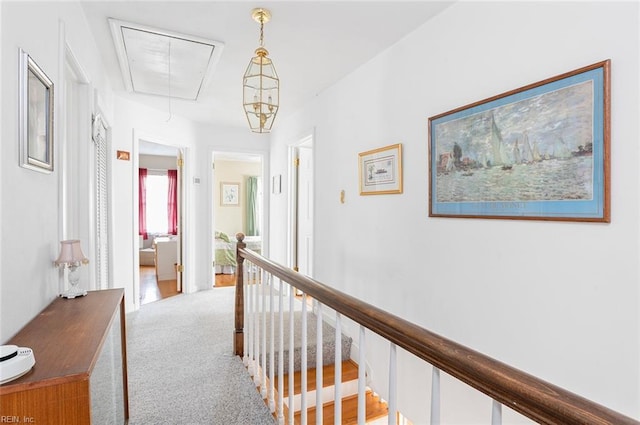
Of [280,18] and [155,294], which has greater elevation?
[280,18]

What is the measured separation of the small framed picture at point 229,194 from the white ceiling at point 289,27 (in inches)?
192

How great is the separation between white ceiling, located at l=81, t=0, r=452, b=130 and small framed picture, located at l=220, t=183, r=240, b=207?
4880 mm

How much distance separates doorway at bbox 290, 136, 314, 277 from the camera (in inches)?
174

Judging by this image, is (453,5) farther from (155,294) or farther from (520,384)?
(155,294)

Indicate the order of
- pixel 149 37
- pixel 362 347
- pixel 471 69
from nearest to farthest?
pixel 362 347 < pixel 471 69 < pixel 149 37

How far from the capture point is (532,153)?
5.17 feet

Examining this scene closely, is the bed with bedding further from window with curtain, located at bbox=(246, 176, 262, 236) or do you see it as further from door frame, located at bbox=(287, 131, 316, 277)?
window with curtain, located at bbox=(246, 176, 262, 236)

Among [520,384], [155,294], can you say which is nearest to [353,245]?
[520,384]

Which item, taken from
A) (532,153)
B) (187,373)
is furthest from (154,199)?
(532,153)

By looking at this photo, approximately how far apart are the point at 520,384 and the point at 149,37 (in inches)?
111

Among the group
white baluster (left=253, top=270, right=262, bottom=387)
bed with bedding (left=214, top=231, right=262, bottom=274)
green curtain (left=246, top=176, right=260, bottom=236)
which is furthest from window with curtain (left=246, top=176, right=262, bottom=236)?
white baluster (left=253, top=270, right=262, bottom=387)

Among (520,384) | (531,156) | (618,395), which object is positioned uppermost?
(531,156)

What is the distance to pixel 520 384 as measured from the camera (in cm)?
60

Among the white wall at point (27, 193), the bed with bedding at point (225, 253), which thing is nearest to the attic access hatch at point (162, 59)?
the white wall at point (27, 193)
